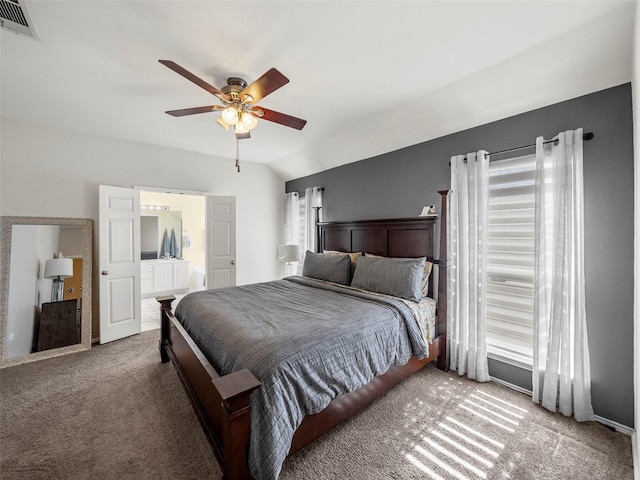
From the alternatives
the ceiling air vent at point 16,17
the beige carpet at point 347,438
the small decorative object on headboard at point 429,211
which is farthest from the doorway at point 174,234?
the small decorative object on headboard at point 429,211

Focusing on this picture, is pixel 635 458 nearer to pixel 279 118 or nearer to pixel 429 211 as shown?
pixel 429 211

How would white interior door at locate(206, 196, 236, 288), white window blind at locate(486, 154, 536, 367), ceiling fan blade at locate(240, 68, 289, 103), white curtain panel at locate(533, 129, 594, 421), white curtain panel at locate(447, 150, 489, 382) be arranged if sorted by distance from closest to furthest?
ceiling fan blade at locate(240, 68, 289, 103), white curtain panel at locate(533, 129, 594, 421), white window blind at locate(486, 154, 536, 367), white curtain panel at locate(447, 150, 489, 382), white interior door at locate(206, 196, 236, 288)

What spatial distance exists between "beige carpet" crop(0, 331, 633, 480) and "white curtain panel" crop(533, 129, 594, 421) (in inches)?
9.2

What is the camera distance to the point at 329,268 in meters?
3.46

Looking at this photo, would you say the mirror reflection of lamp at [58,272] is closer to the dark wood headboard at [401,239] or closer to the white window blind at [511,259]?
the dark wood headboard at [401,239]

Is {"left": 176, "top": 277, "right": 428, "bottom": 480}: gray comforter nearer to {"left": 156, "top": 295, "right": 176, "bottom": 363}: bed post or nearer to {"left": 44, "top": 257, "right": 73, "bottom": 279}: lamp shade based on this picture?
{"left": 156, "top": 295, "right": 176, "bottom": 363}: bed post

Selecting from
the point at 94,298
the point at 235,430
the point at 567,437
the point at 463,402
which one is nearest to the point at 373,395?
the point at 463,402

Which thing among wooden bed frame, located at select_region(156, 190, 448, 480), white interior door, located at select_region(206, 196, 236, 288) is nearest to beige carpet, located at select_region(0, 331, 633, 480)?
wooden bed frame, located at select_region(156, 190, 448, 480)

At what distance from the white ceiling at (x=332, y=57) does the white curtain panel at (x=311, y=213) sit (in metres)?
1.60

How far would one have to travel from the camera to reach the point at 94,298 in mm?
3518

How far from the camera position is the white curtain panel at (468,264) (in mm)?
2496

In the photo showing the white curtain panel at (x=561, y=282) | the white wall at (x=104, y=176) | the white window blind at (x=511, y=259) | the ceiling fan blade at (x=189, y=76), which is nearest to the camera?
the ceiling fan blade at (x=189, y=76)

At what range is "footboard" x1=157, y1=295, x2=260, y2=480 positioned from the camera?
3.99 feet

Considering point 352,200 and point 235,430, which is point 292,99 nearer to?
point 352,200
